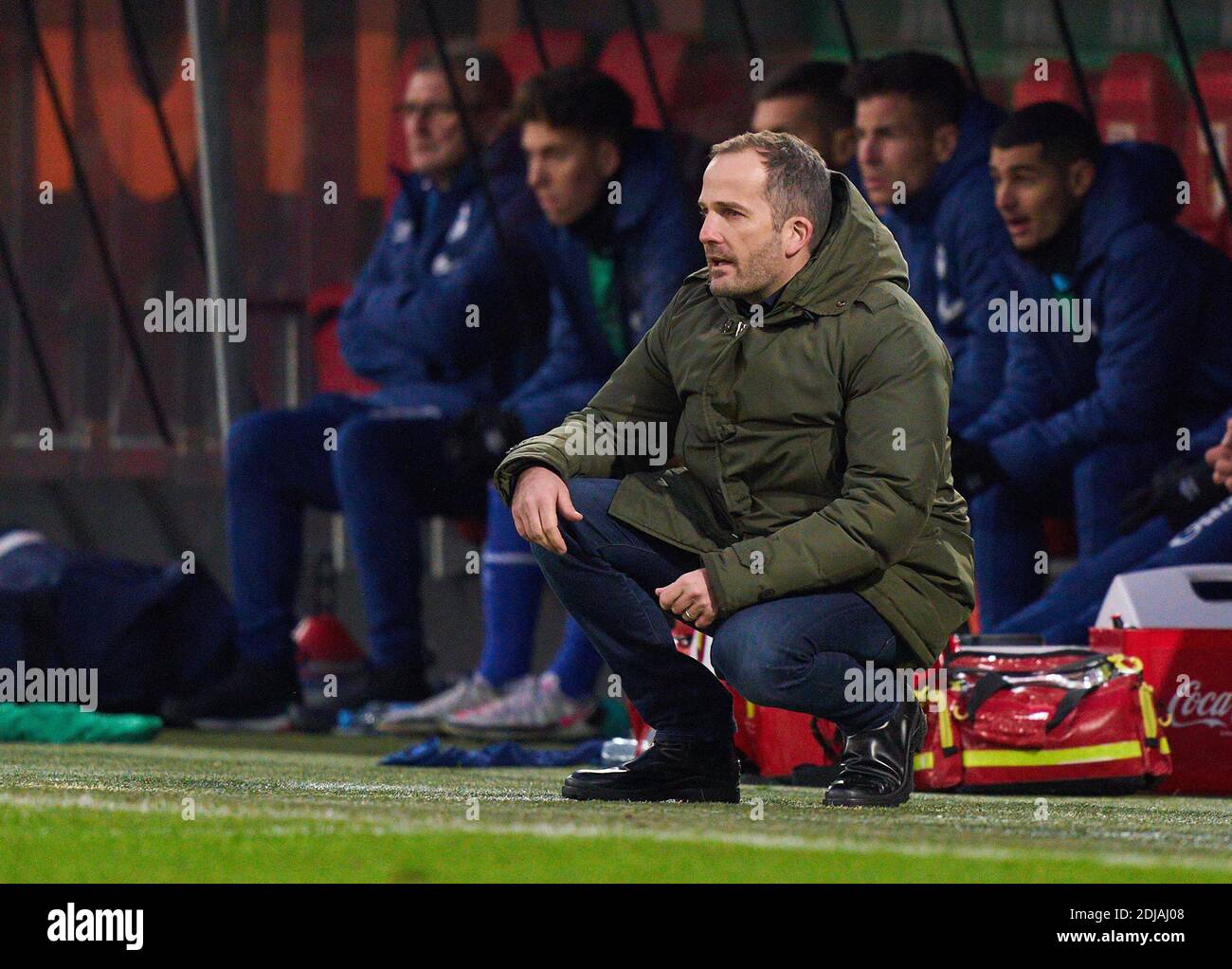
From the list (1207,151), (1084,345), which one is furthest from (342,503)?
(1207,151)

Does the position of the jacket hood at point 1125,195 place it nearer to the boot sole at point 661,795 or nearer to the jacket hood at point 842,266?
the jacket hood at point 842,266

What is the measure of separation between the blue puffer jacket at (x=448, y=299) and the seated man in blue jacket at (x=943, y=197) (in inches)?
36.2

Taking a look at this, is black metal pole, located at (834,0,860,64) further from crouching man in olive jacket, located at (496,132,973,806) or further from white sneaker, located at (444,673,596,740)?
crouching man in olive jacket, located at (496,132,973,806)

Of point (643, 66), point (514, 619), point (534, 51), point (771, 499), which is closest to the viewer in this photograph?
point (771, 499)

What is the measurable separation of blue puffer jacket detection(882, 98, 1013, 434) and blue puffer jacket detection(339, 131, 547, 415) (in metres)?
0.96

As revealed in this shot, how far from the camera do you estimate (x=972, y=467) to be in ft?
14.4

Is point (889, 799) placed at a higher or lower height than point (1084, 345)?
lower

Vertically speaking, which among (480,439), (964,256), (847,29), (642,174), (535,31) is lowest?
(480,439)

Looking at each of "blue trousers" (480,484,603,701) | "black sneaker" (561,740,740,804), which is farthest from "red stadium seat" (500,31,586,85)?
"black sneaker" (561,740,740,804)

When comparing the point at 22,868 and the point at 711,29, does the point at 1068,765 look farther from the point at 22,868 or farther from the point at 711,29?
the point at 711,29

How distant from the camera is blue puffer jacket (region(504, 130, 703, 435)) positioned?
15.6ft

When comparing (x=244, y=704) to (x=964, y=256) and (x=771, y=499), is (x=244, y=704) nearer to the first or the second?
(x=964, y=256)

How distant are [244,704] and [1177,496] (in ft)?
7.02

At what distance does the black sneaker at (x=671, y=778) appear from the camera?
2717mm
